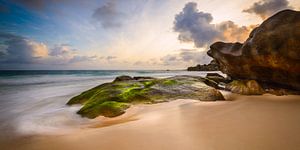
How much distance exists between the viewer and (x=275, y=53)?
6.93 meters

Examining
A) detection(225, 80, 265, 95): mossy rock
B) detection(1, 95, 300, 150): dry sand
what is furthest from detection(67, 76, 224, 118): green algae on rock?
detection(1, 95, 300, 150): dry sand

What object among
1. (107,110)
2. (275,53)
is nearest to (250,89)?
(275,53)

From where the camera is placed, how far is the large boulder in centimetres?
639

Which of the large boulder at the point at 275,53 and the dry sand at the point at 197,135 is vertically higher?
the large boulder at the point at 275,53

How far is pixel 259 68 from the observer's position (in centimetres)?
848

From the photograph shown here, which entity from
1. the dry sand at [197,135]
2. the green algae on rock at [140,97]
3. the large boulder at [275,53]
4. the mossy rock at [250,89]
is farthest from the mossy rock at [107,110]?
the large boulder at [275,53]

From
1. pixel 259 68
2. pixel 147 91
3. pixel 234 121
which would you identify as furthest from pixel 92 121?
pixel 259 68

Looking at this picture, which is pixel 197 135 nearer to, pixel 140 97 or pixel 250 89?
pixel 140 97

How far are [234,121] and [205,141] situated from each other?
3.91ft

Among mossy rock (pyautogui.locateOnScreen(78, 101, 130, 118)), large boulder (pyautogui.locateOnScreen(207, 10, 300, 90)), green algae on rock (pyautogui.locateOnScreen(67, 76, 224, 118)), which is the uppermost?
large boulder (pyautogui.locateOnScreen(207, 10, 300, 90))

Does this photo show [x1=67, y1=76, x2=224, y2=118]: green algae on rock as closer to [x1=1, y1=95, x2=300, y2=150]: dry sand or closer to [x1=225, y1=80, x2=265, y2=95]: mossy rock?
[x1=225, y1=80, x2=265, y2=95]: mossy rock

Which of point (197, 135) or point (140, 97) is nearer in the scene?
point (197, 135)

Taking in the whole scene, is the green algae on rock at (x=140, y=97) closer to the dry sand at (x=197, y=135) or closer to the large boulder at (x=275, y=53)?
the dry sand at (x=197, y=135)

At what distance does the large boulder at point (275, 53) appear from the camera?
21.0 ft
